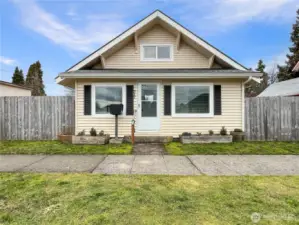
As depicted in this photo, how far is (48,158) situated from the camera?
19.9ft

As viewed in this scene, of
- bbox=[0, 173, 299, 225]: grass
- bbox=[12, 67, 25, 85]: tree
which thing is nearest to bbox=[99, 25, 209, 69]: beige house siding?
bbox=[0, 173, 299, 225]: grass

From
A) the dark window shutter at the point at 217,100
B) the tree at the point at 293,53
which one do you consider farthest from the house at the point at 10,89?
the tree at the point at 293,53


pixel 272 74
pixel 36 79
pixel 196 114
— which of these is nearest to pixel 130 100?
pixel 196 114

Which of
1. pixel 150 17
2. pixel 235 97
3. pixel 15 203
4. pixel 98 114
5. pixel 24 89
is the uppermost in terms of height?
pixel 150 17

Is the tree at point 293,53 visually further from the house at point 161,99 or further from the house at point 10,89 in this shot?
the house at point 10,89

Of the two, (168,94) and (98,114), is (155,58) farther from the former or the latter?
(98,114)

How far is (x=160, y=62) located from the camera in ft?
31.9

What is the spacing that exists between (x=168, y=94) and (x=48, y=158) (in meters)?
5.28

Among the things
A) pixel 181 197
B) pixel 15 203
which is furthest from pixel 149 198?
pixel 15 203

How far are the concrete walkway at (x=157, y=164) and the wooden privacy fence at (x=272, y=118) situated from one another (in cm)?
324

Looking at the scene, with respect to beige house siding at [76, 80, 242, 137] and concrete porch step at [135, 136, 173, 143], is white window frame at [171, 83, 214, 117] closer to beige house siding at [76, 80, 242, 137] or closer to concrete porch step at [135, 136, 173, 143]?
beige house siding at [76, 80, 242, 137]

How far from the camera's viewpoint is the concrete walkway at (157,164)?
483cm

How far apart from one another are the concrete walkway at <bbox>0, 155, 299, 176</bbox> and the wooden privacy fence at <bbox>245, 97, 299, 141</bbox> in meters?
3.24

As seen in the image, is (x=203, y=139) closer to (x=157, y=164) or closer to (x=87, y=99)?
(x=157, y=164)
